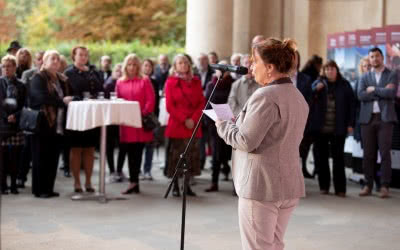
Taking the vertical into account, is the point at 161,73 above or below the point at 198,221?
above

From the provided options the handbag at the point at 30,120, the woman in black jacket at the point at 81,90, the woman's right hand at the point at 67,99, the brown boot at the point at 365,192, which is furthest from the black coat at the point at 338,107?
the handbag at the point at 30,120

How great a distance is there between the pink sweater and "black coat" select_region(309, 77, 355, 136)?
2376 millimetres

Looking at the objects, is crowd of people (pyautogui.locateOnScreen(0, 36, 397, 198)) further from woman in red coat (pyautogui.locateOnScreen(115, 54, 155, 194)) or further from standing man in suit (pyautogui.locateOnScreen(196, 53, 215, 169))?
standing man in suit (pyautogui.locateOnScreen(196, 53, 215, 169))

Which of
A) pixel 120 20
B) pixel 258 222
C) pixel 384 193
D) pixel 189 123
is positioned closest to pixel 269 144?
pixel 258 222

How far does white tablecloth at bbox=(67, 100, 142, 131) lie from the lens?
952cm

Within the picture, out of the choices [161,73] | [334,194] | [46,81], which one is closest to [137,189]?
[46,81]

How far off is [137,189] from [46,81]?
6.77 ft

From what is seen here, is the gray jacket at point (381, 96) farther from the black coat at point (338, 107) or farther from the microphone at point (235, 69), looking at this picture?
the microphone at point (235, 69)

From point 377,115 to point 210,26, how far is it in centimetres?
677

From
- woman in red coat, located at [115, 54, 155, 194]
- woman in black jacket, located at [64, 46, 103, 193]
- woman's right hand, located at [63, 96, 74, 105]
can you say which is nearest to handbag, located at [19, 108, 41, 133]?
woman's right hand, located at [63, 96, 74, 105]

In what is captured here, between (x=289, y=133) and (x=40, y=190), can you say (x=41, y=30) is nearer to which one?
(x=40, y=190)

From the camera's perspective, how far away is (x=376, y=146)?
10.9 metres

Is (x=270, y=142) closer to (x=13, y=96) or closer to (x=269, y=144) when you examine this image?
(x=269, y=144)

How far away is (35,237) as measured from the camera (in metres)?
7.76
